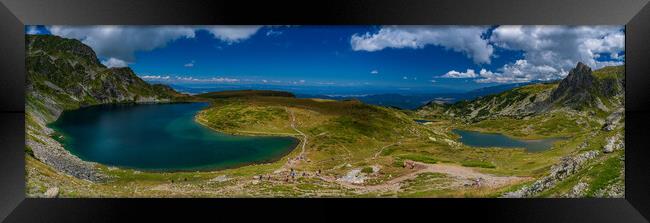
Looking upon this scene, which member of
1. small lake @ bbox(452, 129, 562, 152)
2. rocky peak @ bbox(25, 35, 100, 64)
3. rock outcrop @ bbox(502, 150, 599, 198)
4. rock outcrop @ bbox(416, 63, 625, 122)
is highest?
rocky peak @ bbox(25, 35, 100, 64)

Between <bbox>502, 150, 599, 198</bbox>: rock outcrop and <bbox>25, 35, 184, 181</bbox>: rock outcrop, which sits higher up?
<bbox>25, 35, 184, 181</bbox>: rock outcrop

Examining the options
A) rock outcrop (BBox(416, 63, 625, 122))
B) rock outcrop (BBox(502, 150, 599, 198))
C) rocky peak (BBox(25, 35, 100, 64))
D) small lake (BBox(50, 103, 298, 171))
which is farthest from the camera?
small lake (BBox(50, 103, 298, 171))

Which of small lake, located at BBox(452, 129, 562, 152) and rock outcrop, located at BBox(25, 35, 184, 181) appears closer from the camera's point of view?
rock outcrop, located at BBox(25, 35, 184, 181)

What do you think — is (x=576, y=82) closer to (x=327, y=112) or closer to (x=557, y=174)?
(x=557, y=174)

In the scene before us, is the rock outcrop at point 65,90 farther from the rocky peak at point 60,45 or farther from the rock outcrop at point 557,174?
the rock outcrop at point 557,174

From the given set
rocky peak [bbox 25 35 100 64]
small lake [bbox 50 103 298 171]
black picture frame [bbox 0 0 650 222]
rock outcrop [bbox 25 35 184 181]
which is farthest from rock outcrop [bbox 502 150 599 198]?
rocky peak [bbox 25 35 100 64]

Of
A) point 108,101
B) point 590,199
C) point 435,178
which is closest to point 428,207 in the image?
point 435,178

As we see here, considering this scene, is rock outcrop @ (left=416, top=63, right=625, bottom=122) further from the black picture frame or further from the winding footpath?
the winding footpath

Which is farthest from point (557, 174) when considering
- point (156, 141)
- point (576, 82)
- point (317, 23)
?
point (156, 141)
